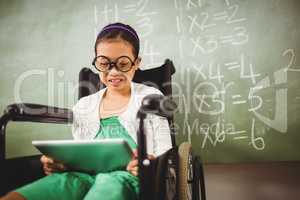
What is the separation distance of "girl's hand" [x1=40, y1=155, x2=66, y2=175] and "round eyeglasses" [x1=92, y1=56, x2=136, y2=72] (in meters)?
0.35

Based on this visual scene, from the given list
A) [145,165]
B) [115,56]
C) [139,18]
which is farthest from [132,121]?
[139,18]

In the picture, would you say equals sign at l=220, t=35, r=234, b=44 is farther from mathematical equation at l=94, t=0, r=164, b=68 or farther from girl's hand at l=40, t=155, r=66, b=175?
girl's hand at l=40, t=155, r=66, b=175

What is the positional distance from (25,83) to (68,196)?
3.27 feet

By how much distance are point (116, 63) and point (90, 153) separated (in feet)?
1.29

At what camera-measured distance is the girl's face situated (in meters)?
1.03

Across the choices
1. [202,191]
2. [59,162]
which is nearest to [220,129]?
[202,191]

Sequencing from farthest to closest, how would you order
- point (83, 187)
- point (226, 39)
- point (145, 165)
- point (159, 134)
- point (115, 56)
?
point (226, 39)
point (115, 56)
point (159, 134)
point (83, 187)
point (145, 165)

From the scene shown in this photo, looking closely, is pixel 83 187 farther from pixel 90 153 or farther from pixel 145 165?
pixel 145 165

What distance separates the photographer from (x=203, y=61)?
1363mm

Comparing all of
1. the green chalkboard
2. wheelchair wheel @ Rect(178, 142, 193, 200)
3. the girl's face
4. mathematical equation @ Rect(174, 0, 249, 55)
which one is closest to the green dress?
wheelchair wheel @ Rect(178, 142, 193, 200)

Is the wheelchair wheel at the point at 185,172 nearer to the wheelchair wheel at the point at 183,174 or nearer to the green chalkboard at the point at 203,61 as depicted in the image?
the wheelchair wheel at the point at 183,174

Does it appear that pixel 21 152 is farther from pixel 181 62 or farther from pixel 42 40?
pixel 181 62

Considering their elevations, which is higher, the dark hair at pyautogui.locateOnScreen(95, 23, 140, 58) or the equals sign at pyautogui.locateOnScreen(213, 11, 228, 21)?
the equals sign at pyautogui.locateOnScreen(213, 11, 228, 21)

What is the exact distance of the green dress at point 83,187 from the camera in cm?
67
